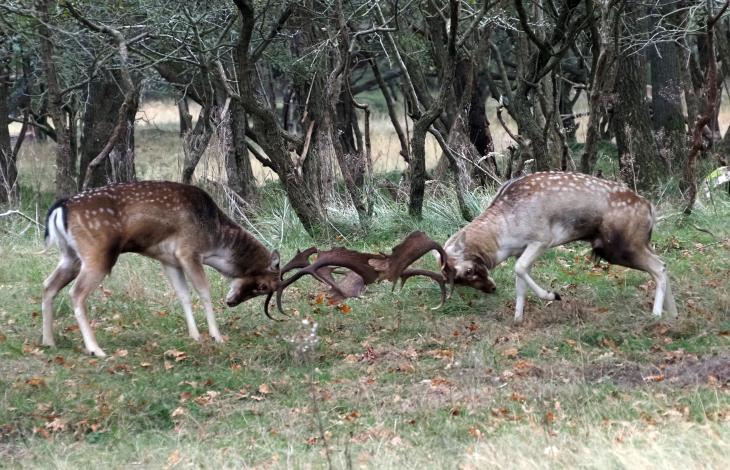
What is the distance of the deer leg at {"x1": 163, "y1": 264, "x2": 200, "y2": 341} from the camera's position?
1077cm

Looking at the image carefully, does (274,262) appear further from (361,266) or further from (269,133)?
(269,133)

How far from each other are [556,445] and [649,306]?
15.0 feet

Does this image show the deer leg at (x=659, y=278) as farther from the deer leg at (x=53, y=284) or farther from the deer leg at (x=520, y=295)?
the deer leg at (x=53, y=284)

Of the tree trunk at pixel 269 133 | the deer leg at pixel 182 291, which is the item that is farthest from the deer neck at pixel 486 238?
the tree trunk at pixel 269 133

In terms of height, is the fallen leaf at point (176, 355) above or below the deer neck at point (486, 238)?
below

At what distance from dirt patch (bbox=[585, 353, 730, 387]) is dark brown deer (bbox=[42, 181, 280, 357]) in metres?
3.79

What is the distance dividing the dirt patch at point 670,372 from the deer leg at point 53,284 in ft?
16.8

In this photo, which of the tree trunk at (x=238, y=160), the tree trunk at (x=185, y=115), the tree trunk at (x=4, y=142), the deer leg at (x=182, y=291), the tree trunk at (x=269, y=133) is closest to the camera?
the deer leg at (x=182, y=291)

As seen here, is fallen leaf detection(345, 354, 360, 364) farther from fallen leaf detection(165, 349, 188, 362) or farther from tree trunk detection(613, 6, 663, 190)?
tree trunk detection(613, 6, 663, 190)

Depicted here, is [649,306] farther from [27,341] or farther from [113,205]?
[27,341]

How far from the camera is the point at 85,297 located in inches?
398

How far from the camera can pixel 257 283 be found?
11.3 metres

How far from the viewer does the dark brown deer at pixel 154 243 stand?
10.2 m

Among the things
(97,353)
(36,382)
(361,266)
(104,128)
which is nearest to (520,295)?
(361,266)
